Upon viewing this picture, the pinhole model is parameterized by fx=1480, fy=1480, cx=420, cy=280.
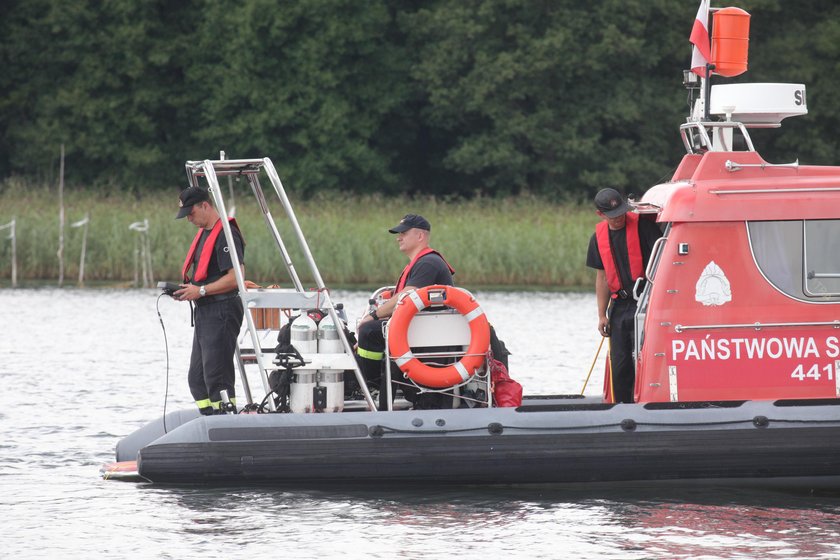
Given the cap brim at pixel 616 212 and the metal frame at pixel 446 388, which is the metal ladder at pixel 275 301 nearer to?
the metal frame at pixel 446 388

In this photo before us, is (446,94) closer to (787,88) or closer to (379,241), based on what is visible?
(379,241)

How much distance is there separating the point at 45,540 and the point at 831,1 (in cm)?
3791

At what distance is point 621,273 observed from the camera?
28.1ft

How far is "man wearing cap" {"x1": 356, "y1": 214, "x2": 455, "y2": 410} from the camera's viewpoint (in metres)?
8.35

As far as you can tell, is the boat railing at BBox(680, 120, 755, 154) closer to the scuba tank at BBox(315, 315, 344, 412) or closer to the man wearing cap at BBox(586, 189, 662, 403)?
the man wearing cap at BBox(586, 189, 662, 403)

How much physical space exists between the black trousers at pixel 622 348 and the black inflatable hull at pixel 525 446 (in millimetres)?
535

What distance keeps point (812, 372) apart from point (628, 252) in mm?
1228

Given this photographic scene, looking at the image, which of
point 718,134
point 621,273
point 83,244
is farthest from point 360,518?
point 83,244

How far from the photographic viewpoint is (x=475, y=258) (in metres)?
22.5

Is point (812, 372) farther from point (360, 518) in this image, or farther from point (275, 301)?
point (275, 301)

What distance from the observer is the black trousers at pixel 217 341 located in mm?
8695

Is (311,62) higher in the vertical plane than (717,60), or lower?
higher

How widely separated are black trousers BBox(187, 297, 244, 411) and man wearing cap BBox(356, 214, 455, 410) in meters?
0.79

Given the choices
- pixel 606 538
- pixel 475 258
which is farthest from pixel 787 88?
pixel 475 258
